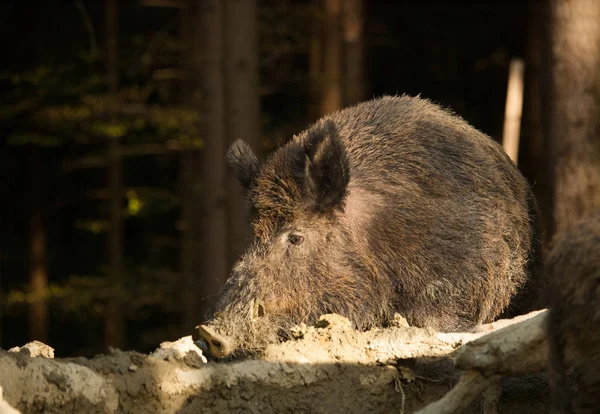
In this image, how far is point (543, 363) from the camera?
3.73 meters

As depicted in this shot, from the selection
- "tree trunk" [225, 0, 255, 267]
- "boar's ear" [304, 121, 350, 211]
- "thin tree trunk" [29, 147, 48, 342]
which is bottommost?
"thin tree trunk" [29, 147, 48, 342]

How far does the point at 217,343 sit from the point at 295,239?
901mm

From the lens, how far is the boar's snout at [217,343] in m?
4.46

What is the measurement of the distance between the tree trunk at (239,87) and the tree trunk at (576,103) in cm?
343

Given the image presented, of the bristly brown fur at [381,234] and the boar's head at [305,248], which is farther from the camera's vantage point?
the bristly brown fur at [381,234]

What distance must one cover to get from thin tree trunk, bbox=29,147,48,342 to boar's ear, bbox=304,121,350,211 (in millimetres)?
7907

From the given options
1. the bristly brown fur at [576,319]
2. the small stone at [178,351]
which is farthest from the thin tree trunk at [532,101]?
the bristly brown fur at [576,319]

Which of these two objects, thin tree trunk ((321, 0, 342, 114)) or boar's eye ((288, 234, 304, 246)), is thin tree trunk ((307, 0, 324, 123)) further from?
boar's eye ((288, 234, 304, 246))

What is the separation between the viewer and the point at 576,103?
7391mm

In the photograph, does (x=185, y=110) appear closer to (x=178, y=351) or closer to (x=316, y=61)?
(x=316, y=61)

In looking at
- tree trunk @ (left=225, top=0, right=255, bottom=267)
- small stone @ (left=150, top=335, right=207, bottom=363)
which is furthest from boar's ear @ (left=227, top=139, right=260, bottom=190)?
tree trunk @ (left=225, top=0, right=255, bottom=267)

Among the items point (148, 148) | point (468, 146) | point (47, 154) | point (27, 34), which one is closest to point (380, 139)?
point (468, 146)

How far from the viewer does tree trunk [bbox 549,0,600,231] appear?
7293 mm

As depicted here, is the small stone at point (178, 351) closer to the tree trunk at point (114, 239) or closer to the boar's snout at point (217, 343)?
the boar's snout at point (217, 343)
